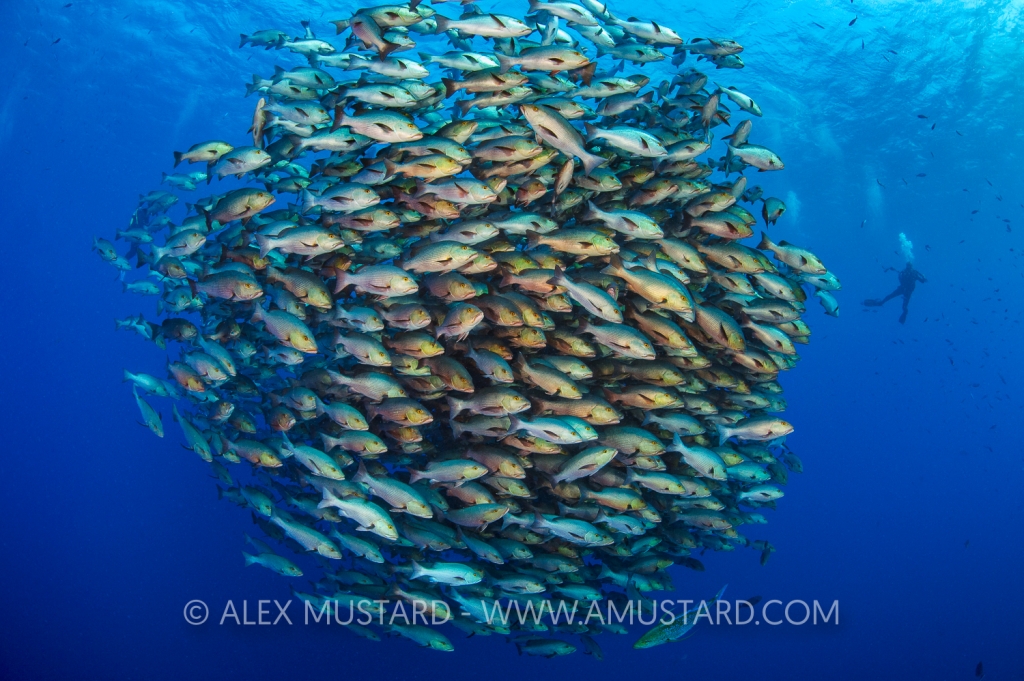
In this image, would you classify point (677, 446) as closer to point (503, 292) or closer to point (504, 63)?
point (503, 292)

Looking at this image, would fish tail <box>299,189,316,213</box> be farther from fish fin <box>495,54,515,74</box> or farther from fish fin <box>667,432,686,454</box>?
fish fin <box>667,432,686,454</box>

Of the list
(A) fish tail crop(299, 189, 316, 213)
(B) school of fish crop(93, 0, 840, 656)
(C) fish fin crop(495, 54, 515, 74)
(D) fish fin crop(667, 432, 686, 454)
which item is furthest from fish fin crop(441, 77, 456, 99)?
(D) fish fin crop(667, 432, 686, 454)

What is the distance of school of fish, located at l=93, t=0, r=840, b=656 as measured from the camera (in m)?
4.52

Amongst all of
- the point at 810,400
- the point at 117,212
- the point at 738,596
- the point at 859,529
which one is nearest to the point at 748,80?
the point at 738,596

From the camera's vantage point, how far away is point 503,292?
4914 millimetres

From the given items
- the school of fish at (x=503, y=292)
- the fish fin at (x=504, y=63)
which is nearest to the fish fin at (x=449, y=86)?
the school of fish at (x=503, y=292)

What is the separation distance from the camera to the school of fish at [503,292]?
4.52m

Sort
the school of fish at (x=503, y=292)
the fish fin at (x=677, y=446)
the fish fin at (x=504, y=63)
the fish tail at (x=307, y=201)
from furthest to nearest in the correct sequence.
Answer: the fish fin at (x=677, y=446) → the fish tail at (x=307, y=201) → the school of fish at (x=503, y=292) → the fish fin at (x=504, y=63)

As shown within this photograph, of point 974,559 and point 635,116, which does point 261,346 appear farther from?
point 974,559

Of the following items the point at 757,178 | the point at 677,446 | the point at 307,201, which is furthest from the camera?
the point at 757,178

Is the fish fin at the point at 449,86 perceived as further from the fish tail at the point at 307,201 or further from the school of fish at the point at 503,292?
the fish tail at the point at 307,201

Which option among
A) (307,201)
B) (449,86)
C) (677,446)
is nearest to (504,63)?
(449,86)

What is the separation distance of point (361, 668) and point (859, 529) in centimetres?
4468

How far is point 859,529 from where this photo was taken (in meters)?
45.9
